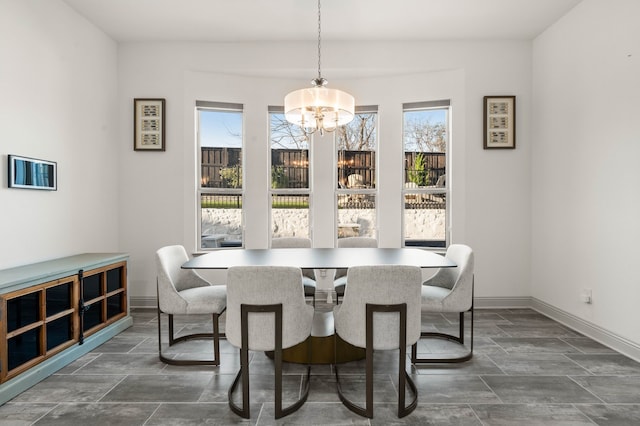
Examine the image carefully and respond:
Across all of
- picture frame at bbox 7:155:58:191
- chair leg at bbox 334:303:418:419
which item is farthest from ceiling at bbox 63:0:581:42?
chair leg at bbox 334:303:418:419

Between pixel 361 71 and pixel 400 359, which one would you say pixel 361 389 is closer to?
pixel 400 359

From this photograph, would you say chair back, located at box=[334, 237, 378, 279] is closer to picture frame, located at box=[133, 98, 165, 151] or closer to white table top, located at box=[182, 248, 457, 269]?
white table top, located at box=[182, 248, 457, 269]

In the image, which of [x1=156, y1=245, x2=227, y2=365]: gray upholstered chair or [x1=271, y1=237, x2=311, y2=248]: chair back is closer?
[x1=156, y1=245, x2=227, y2=365]: gray upholstered chair

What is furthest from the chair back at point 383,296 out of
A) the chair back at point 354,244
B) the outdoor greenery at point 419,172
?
the outdoor greenery at point 419,172

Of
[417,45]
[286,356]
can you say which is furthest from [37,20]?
[417,45]

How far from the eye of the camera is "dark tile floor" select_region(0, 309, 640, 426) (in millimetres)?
2061

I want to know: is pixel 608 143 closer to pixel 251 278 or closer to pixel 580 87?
pixel 580 87

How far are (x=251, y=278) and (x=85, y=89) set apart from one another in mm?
3236

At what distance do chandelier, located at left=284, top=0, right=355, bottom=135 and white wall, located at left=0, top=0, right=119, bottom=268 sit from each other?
220cm

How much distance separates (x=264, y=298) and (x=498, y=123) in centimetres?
368

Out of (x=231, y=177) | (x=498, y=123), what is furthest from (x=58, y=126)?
(x=498, y=123)

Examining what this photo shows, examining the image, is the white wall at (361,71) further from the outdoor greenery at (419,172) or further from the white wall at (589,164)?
the outdoor greenery at (419,172)

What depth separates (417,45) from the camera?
4336 millimetres

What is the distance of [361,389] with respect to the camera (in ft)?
7.79
